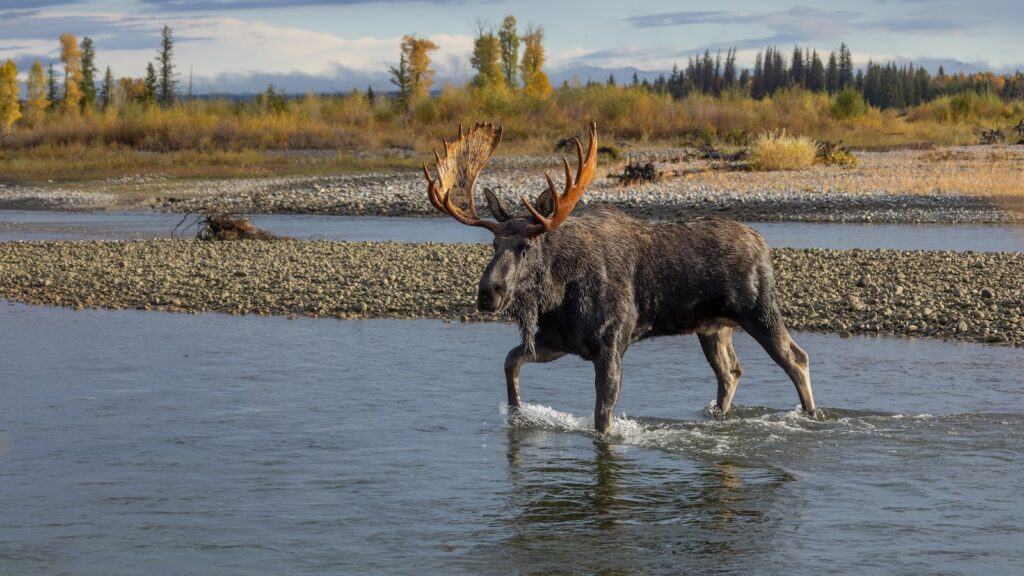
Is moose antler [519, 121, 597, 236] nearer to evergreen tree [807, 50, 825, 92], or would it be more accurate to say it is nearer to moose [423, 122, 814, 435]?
moose [423, 122, 814, 435]

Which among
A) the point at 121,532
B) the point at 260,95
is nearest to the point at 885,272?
the point at 121,532

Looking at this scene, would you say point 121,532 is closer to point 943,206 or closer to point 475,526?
point 475,526

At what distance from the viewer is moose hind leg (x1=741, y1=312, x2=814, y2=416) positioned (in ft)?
30.3

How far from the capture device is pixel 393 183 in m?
38.6

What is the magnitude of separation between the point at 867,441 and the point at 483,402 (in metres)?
3.04

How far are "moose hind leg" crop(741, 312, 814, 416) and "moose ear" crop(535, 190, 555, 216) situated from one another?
5.65 feet

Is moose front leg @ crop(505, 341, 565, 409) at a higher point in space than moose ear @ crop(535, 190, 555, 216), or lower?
lower

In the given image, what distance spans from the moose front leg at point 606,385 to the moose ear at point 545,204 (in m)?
1.04

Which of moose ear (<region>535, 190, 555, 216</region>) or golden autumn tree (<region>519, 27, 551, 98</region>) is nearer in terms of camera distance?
moose ear (<region>535, 190, 555, 216</region>)

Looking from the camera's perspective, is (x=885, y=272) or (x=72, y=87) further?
(x=72, y=87)

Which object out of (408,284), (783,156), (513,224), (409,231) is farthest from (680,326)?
(783,156)

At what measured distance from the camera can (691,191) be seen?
104ft

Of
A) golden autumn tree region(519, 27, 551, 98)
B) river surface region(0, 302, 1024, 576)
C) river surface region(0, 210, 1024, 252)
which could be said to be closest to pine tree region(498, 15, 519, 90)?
golden autumn tree region(519, 27, 551, 98)

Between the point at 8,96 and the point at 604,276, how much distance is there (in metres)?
70.2
